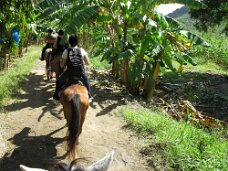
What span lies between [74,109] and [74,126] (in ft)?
0.85

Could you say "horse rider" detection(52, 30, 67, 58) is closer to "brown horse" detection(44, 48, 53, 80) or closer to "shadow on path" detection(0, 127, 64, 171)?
"brown horse" detection(44, 48, 53, 80)

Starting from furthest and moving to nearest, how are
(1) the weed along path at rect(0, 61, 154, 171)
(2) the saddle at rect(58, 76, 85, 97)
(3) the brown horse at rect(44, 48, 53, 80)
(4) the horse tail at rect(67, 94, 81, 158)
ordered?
(3) the brown horse at rect(44, 48, 53, 80) → (2) the saddle at rect(58, 76, 85, 97) → (1) the weed along path at rect(0, 61, 154, 171) → (4) the horse tail at rect(67, 94, 81, 158)

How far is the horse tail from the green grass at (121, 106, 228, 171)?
1.47 metres

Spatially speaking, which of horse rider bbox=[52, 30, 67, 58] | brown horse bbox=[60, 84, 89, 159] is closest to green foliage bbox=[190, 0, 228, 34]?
horse rider bbox=[52, 30, 67, 58]

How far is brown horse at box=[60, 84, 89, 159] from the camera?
5344 mm

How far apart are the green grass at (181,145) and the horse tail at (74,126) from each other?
58.0 inches

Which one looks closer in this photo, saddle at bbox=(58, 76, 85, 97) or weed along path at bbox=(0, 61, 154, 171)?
weed along path at bbox=(0, 61, 154, 171)

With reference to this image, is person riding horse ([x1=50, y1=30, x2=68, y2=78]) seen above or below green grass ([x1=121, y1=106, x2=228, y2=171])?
above

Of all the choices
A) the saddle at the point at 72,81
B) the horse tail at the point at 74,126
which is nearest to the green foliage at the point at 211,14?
the saddle at the point at 72,81

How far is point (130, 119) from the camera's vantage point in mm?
7766

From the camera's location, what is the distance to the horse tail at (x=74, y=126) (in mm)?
5332

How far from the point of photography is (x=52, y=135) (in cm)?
683

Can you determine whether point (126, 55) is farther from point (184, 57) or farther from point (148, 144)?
point (148, 144)

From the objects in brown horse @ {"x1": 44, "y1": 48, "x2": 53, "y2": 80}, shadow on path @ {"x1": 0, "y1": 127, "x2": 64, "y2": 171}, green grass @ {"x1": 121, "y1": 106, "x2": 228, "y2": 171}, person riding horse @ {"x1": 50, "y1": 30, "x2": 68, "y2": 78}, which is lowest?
green grass @ {"x1": 121, "y1": 106, "x2": 228, "y2": 171}
